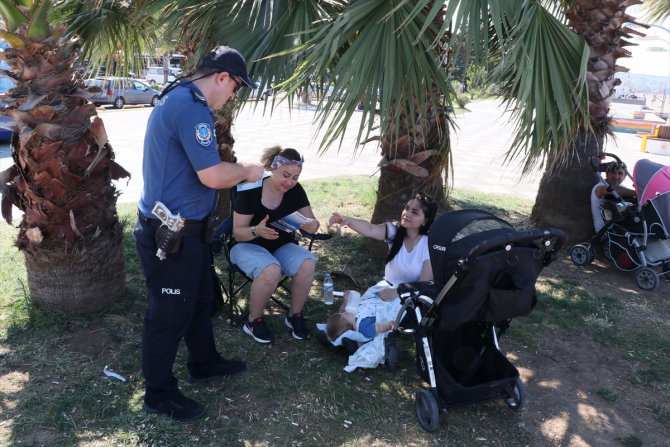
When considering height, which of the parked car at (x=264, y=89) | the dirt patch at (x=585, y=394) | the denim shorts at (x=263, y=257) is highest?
the parked car at (x=264, y=89)

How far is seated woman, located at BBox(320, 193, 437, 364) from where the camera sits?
148 inches

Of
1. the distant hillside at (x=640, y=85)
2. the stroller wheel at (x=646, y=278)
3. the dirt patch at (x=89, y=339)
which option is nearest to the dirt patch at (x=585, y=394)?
the stroller wheel at (x=646, y=278)

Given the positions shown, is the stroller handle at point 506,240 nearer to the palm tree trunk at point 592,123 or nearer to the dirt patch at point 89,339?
the dirt patch at point 89,339

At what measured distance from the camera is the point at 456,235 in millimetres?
3168

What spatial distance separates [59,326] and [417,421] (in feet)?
8.58

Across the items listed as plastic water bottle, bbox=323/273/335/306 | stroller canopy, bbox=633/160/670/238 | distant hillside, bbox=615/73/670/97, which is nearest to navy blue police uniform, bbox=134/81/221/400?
plastic water bottle, bbox=323/273/335/306

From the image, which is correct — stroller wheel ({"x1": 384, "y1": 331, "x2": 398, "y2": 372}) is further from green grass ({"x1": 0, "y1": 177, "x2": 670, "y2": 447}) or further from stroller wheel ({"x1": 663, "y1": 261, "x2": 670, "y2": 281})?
stroller wheel ({"x1": 663, "y1": 261, "x2": 670, "y2": 281})

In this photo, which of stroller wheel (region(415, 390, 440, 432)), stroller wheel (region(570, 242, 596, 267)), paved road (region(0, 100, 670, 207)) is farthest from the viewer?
paved road (region(0, 100, 670, 207))

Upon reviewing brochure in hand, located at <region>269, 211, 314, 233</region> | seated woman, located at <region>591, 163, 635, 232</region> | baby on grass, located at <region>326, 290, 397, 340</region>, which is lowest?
baby on grass, located at <region>326, 290, 397, 340</region>

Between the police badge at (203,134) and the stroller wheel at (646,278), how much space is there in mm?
4557

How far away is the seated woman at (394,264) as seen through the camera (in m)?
A: 3.75

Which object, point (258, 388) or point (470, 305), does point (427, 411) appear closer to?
point (470, 305)

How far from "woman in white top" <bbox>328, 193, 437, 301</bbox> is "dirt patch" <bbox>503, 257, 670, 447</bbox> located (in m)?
0.98

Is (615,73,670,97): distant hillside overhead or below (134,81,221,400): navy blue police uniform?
overhead
